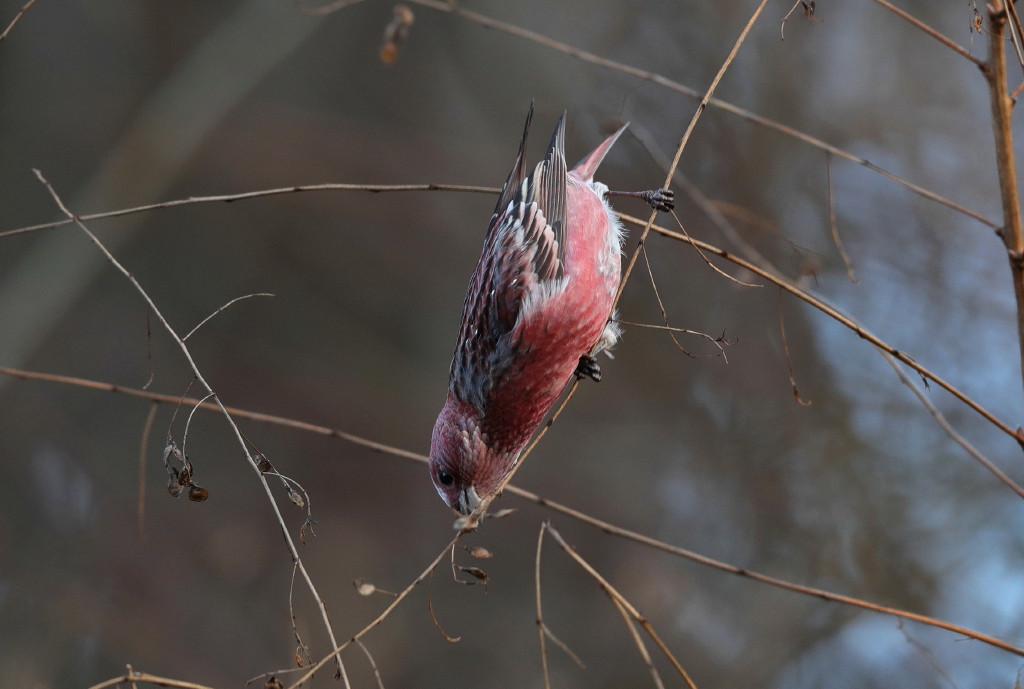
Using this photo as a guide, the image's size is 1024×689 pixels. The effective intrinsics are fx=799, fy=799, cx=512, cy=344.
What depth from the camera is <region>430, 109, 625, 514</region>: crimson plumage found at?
2900mm

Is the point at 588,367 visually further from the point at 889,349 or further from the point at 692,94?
the point at 889,349

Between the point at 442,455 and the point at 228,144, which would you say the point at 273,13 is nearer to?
the point at 228,144

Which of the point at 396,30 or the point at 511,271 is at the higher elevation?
the point at 396,30

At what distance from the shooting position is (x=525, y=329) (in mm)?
2920

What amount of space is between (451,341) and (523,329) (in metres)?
3.21

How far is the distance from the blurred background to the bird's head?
2.54 m

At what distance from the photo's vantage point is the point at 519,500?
5586 millimetres

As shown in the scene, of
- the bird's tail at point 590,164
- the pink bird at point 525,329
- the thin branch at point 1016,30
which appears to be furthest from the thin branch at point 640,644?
the bird's tail at point 590,164

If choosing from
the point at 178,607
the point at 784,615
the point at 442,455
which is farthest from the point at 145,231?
the point at 784,615

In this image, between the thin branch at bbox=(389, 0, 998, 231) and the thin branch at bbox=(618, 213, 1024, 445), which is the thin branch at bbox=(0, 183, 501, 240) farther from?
the thin branch at bbox=(618, 213, 1024, 445)

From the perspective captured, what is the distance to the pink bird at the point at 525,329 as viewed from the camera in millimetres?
2900

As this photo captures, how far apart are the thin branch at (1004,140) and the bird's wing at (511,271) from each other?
5.05ft

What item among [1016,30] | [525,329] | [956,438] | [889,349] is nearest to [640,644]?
[889,349]

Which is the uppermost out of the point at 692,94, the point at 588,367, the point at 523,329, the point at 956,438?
the point at 692,94
